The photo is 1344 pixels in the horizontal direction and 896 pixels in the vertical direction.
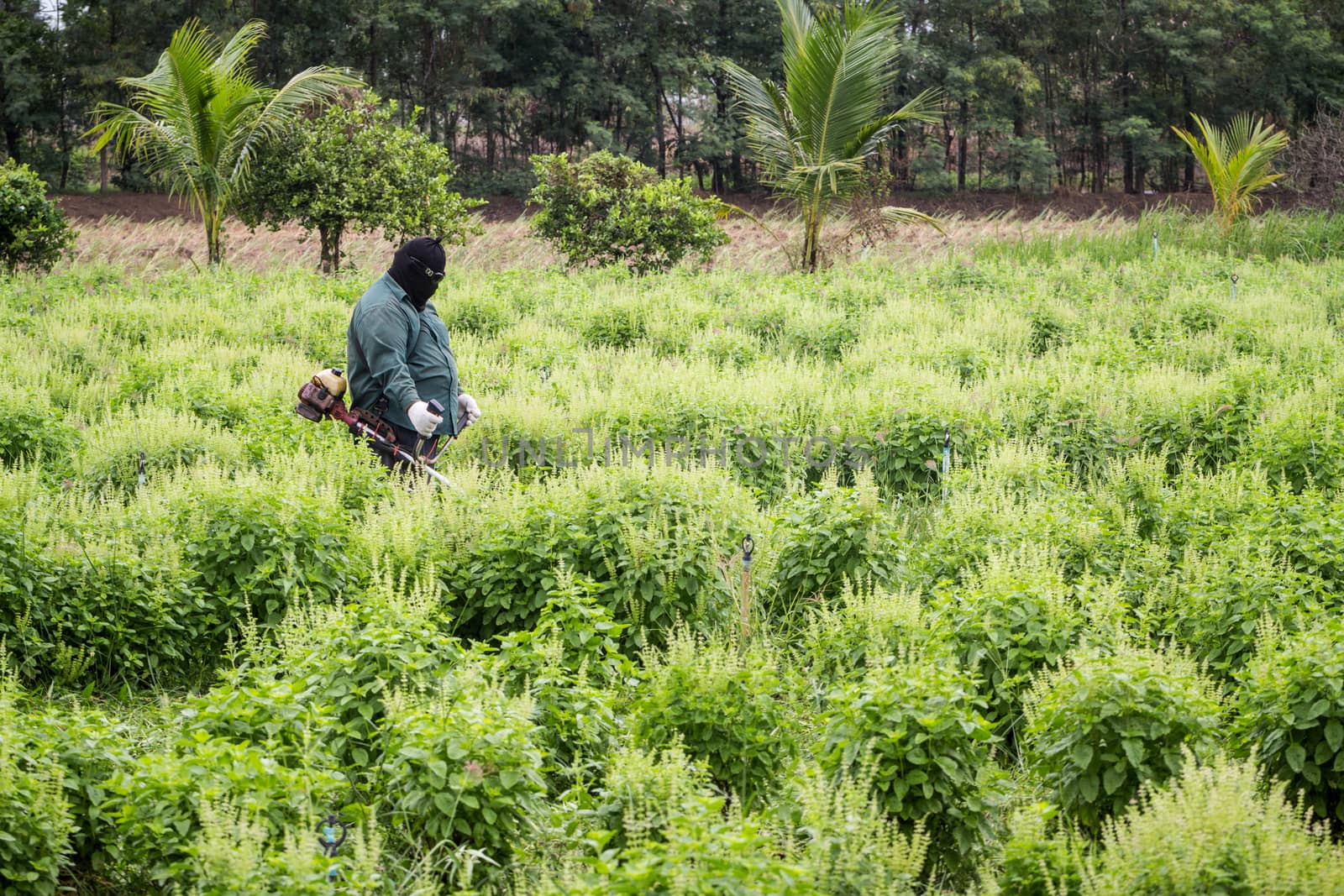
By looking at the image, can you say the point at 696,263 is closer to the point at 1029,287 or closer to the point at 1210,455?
the point at 1029,287

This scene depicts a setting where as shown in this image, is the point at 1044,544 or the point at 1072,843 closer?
A: the point at 1072,843

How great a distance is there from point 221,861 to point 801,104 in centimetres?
1466

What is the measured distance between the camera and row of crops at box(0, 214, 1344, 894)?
3.59m

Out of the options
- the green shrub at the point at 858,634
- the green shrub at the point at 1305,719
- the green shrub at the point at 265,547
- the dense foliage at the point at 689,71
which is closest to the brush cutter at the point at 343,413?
the green shrub at the point at 265,547

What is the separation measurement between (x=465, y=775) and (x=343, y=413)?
3.63 meters

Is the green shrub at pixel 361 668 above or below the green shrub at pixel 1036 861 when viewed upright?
above

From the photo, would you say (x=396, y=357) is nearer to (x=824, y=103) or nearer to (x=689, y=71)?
(x=824, y=103)

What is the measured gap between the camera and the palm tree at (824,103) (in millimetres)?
15836

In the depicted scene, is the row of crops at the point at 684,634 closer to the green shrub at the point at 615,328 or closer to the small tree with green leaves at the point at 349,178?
the green shrub at the point at 615,328

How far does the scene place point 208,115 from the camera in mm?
15430

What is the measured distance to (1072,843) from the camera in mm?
3605

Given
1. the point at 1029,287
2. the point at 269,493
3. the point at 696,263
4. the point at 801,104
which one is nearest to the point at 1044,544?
the point at 269,493

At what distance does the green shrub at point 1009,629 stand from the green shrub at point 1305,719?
819mm

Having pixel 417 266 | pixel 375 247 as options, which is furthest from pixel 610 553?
pixel 375 247
